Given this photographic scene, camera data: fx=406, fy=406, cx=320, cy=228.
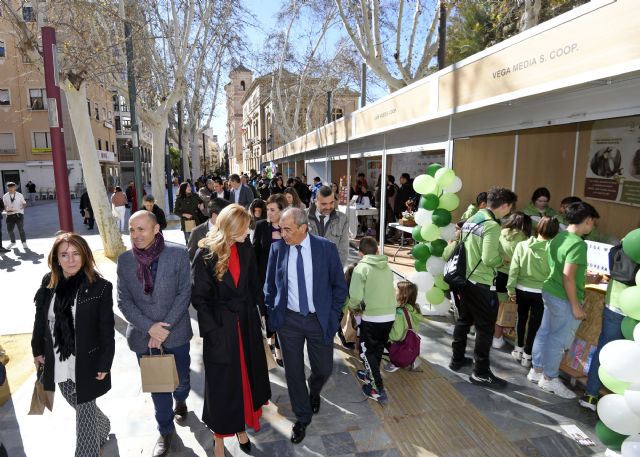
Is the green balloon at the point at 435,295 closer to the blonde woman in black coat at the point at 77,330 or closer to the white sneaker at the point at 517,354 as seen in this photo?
the white sneaker at the point at 517,354

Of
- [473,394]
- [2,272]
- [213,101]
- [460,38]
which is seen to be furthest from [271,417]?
[213,101]

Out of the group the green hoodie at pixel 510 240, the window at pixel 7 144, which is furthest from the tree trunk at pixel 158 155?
the window at pixel 7 144

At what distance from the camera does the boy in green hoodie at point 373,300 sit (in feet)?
11.3

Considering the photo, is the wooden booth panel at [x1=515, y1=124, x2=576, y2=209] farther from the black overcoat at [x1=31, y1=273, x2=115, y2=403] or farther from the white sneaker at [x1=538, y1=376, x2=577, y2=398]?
the black overcoat at [x1=31, y1=273, x2=115, y2=403]

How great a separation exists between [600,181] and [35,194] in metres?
34.8

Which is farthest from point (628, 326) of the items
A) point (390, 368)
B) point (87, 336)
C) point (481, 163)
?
point (481, 163)

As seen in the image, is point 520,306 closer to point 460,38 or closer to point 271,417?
point 271,417

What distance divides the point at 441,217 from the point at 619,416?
2960 millimetres

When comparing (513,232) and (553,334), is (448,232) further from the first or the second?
(553,334)

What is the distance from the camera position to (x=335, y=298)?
3.08 metres

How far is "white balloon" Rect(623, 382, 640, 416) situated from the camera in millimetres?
2514

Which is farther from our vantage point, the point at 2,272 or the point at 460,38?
the point at 460,38

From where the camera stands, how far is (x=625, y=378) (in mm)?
2543

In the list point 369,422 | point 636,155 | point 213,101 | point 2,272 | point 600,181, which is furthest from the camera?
point 213,101
